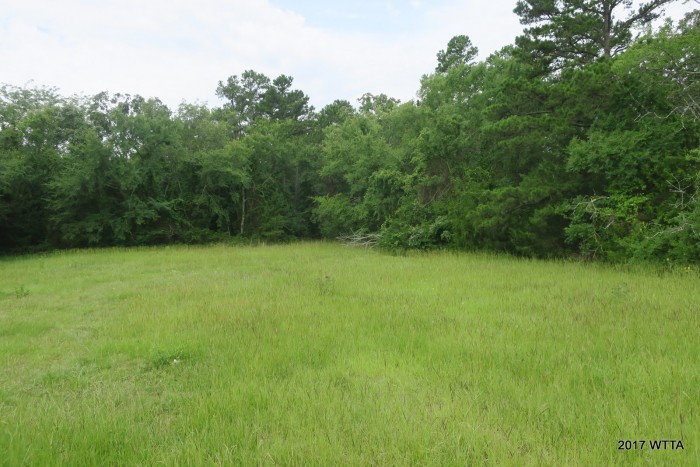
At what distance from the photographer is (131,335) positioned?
5586mm

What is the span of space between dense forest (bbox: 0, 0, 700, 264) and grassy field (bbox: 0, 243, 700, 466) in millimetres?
3908

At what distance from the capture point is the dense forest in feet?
34.8

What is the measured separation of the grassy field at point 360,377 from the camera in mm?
2645

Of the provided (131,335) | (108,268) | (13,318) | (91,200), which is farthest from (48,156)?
(131,335)

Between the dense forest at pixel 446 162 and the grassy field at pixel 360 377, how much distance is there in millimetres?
3908

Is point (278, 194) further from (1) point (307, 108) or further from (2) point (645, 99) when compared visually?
(2) point (645, 99)

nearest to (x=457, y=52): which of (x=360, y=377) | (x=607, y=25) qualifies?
(x=607, y=25)

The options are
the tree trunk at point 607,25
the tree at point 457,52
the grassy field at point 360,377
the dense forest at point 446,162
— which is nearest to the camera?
the grassy field at point 360,377

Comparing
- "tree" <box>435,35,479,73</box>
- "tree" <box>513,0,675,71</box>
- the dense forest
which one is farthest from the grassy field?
"tree" <box>435,35,479,73</box>

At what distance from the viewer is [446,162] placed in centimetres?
1969

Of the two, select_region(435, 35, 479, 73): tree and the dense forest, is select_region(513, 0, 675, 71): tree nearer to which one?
the dense forest

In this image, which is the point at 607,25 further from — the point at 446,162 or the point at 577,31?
the point at 446,162

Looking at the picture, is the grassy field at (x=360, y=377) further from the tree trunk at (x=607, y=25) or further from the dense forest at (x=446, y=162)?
the tree trunk at (x=607, y=25)

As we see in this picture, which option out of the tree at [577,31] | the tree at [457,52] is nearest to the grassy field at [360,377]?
the tree at [577,31]
